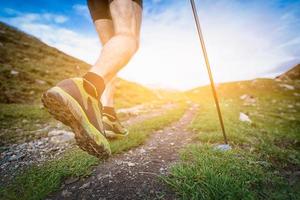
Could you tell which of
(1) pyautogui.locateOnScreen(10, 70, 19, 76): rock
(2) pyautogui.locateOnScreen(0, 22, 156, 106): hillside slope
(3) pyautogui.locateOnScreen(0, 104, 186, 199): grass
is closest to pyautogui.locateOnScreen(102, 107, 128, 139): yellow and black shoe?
(3) pyautogui.locateOnScreen(0, 104, 186, 199): grass

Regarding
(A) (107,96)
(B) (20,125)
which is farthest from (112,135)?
(B) (20,125)

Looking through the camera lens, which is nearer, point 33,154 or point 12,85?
point 33,154

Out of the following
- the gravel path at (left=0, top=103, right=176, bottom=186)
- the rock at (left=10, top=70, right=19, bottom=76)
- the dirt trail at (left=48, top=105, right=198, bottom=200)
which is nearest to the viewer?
the dirt trail at (left=48, top=105, right=198, bottom=200)

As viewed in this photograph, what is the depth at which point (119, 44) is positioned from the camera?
2.17 meters

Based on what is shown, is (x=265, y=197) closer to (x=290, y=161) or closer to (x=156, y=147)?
(x=290, y=161)

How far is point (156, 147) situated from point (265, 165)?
5.60 feet

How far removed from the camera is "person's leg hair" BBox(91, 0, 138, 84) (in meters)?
2.09

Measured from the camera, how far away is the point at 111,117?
353cm

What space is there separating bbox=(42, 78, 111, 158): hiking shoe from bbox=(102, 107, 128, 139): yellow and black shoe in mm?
1375

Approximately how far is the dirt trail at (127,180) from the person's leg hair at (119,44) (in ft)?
3.81

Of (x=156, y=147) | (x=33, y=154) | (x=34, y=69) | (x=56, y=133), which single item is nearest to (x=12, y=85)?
(x=34, y=69)

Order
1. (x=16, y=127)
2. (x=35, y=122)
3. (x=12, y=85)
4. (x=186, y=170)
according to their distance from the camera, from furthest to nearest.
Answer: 1. (x=12, y=85)
2. (x=35, y=122)
3. (x=16, y=127)
4. (x=186, y=170)

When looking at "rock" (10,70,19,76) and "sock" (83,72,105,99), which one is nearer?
"sock" (83,72,105,99)

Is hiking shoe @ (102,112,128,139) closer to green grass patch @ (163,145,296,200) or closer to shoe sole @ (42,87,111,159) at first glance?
shoe sole @ (42,87,111,159)
